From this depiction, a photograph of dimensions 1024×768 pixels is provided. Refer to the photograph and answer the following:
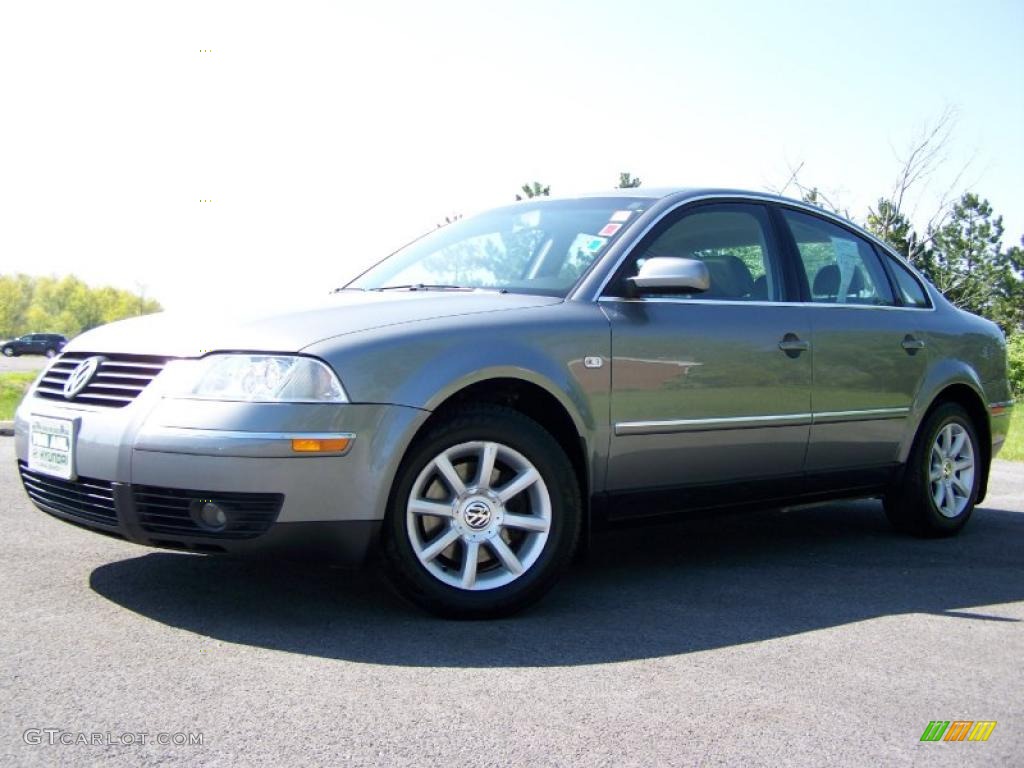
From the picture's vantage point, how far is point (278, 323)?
3.99m

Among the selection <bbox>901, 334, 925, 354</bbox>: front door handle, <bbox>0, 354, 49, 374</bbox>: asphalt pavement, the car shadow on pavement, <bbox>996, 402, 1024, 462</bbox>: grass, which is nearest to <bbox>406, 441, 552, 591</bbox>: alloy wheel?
the car shadow on pavement

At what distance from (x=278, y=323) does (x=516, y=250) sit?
1.44m

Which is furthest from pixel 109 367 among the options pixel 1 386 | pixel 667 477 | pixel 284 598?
pixel 1 386

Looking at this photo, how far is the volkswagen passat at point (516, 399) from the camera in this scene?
148 inches

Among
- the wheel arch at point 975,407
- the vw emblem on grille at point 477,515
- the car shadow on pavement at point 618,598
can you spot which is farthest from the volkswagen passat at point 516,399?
the car shadow on pavement at point 618,598

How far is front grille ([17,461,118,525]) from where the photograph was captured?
3879 mm

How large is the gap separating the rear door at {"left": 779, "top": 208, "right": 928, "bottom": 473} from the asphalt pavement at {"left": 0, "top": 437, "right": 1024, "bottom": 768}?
60cm

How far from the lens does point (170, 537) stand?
379cm

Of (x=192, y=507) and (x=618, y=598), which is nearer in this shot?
(x=192, y=507)

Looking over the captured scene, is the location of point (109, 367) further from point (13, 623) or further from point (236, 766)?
point (236, 766)

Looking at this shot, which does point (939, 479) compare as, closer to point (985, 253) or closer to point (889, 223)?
point (889, 223)

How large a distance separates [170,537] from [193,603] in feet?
1.50

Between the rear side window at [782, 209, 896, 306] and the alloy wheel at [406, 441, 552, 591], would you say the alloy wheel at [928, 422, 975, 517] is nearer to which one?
the rear side window at [782, 209, 896, 306]

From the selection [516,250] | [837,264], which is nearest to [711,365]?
[516,250]
